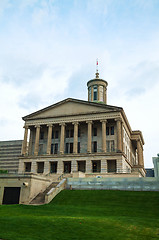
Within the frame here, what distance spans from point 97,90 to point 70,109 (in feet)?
50.7

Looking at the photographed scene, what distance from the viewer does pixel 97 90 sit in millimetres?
73375

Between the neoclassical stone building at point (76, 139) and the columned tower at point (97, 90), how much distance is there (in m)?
12.5

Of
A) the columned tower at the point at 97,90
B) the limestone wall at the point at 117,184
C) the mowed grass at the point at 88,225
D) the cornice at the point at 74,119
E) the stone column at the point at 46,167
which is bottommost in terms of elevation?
the mowed grass at the point at 88,225

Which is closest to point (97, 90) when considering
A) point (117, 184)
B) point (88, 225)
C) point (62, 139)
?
point (62, 139)

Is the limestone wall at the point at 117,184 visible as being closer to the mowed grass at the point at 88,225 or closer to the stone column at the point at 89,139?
the mowed grass at the point at 88,225

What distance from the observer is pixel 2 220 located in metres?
17.7

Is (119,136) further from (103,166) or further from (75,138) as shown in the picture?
(75,138)

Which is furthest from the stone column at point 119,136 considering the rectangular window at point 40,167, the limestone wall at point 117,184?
the rectangular window at point 40,167

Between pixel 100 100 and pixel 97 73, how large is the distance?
10.5m

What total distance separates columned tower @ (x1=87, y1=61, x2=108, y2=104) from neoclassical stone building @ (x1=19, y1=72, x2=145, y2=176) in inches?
492

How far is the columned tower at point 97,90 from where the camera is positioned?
72.9 m

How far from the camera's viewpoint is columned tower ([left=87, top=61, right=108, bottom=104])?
72875 mm

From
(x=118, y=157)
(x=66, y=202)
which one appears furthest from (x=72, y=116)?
(x=66, y=202)

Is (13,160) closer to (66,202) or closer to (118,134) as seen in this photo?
(118,134)
